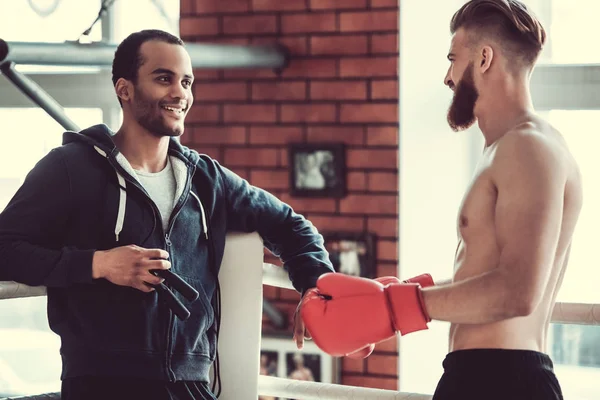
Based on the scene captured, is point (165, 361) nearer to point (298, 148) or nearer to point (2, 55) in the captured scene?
point (2, 55)

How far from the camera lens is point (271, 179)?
3949mm

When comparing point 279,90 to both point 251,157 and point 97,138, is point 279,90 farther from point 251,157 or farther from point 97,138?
point 97,138

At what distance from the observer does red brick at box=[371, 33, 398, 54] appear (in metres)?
3.71

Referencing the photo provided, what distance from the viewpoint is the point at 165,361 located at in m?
1.94

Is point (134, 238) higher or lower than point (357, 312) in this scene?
higher

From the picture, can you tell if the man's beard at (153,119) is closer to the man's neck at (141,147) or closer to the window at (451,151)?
the man's neck at (141,147)

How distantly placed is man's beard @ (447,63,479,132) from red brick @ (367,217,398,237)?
2.01 meters

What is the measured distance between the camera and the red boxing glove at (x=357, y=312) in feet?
5.32

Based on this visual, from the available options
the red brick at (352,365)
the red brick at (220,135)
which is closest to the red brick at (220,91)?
the red brick at (220,135)

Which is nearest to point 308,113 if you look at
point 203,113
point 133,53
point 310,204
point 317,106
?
point 317,106

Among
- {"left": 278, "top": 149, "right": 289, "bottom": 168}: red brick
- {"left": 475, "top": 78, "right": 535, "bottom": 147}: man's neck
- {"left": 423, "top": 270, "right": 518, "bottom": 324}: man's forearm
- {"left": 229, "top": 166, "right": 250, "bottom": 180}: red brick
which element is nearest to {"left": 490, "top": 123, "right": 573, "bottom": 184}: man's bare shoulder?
{"left": 475, "top": 78, "right": 535, "bottom": 147}: man's neck

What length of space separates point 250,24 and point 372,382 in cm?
153

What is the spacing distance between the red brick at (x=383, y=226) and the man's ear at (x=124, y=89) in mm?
1803

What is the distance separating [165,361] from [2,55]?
1281mm
